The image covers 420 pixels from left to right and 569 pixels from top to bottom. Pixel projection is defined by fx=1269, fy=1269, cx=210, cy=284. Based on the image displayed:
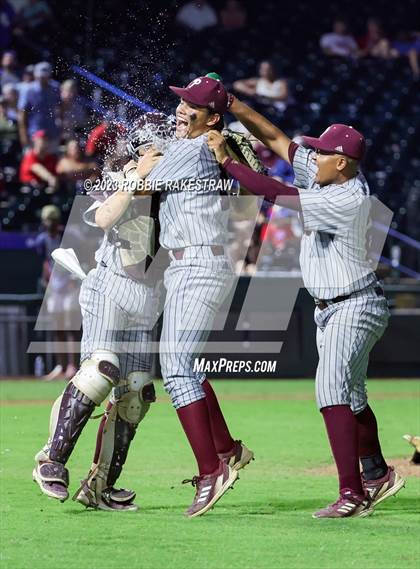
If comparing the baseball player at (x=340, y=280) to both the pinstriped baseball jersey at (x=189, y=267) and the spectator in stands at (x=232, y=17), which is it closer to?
the pinstriped baseball jersey at (x=189, y=267)

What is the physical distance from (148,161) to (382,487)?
2.15 m

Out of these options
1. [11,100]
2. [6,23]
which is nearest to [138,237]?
[11,100]

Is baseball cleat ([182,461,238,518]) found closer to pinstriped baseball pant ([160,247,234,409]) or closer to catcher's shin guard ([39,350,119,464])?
pinstriped baseball pant ([160,247,234,409])

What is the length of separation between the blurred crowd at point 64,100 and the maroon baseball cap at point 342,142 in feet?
13.5

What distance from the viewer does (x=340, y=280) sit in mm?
6457

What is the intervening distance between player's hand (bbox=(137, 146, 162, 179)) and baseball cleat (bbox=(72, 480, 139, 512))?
1649mm

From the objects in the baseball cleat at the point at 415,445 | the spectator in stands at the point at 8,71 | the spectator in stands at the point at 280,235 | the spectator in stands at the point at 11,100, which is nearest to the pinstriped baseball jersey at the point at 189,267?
the baseball cleat at the point at 415,445

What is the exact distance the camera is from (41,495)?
284 inches

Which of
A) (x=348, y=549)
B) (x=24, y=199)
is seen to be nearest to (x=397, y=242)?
(x=24, y=199)

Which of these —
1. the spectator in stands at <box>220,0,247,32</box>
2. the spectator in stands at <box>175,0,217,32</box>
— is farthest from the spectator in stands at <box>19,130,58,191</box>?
the spectator in stands at <box>220,0,247,32</box>

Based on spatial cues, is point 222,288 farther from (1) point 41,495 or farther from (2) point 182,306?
(1) point 41,495

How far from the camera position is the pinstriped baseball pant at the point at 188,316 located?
634cm

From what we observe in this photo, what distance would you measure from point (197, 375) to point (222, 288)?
0.48 metres

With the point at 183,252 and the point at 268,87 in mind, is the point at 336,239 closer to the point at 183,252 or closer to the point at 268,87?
the point at 183,252
